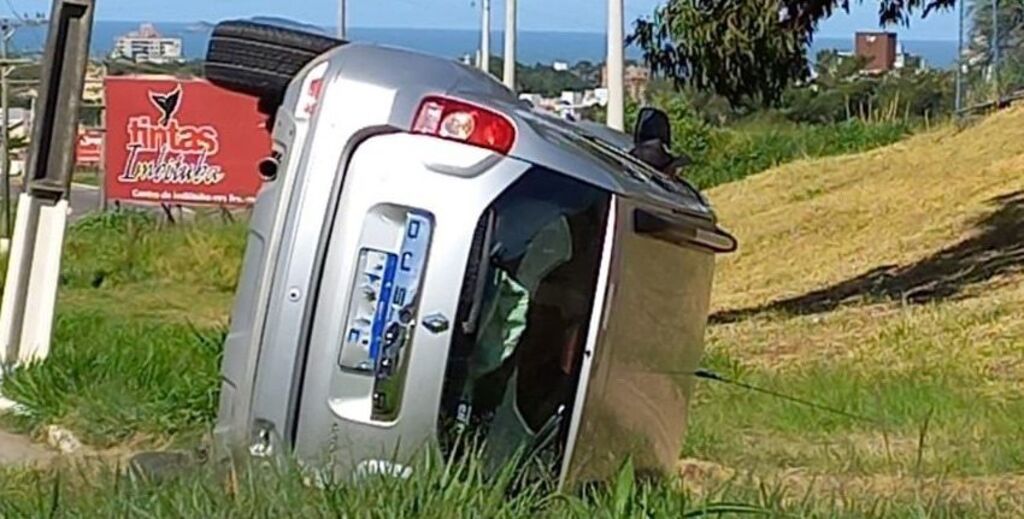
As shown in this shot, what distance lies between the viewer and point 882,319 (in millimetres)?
15047

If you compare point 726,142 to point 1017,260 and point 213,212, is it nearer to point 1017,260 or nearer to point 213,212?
point 213,212

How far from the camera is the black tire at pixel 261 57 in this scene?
6.52 m

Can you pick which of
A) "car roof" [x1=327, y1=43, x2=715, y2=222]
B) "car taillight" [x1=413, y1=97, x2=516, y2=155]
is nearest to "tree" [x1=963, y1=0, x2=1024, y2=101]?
"car roof" [x1=327, y1=43, x2=715, y2=222]

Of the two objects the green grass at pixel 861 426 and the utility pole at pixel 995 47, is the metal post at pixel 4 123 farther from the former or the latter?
the utility pole at pixel 995 47

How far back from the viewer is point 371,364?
539cm

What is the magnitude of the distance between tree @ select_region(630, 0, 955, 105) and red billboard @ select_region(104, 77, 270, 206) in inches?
503

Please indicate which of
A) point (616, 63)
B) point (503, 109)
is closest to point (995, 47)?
point (616, 63)

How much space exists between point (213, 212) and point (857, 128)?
1339 centimetres

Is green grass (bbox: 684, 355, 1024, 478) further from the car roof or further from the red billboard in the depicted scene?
the red billboard

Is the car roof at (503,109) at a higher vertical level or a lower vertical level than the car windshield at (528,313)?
higher

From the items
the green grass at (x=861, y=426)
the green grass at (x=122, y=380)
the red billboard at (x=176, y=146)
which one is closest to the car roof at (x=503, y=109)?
the green grass at (x=861, y=426)

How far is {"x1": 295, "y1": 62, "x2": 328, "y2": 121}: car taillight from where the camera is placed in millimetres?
5613

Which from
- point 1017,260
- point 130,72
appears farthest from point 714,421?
point 130,72

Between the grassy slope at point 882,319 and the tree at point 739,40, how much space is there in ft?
6.42
